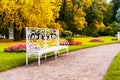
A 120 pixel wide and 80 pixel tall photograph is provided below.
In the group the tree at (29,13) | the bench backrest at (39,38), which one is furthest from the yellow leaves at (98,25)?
the bench backrest at (39,38)

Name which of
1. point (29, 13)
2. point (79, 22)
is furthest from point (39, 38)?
point (79, 22)

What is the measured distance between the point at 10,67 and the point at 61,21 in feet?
123

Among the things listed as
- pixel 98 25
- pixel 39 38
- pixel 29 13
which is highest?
pixel 29 13

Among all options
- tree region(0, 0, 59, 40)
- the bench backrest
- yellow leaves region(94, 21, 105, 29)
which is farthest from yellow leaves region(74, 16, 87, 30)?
the bench backrest

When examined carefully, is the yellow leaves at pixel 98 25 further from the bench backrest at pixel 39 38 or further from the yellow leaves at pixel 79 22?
the bench backrest at pixel 39 38

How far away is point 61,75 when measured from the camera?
35.4 ft

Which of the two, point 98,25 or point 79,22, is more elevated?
point 79,22

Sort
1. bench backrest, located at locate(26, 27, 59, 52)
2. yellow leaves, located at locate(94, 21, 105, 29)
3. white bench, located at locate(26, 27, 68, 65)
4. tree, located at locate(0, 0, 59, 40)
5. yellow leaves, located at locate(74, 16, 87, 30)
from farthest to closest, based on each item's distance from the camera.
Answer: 1. yellow leaves, located at locate(94, 21, 105, 29)
2. yellow leaves, located at locate(74, 16, 87, 30)
3. tree, located at locate(0, 0, 59, 40)
4. bench backrest, located at locate(26, 27, 59, 52)
5. white bench, located at locate(26, 27, 68, 65)

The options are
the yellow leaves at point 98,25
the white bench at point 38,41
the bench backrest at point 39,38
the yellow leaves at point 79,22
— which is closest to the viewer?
the white bench at point 38,41

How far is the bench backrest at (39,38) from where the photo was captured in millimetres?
14461

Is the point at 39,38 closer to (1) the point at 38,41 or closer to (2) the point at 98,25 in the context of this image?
(1) the point at 38,41

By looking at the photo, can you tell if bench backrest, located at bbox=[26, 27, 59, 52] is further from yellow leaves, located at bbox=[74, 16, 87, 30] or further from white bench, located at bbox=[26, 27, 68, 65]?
yellow leaves, located at bbox=[74, 16, 87, 30]

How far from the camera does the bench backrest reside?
569 inches

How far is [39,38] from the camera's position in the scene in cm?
1548
